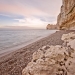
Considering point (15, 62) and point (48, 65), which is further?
point (15, 62)

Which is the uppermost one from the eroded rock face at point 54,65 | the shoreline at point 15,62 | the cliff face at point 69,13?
the cliff face at point 69,13

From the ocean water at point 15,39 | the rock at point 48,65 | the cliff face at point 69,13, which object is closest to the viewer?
the rock at point 48,65

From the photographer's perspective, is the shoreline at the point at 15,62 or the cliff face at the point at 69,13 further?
the cliff face at the point at 69,13

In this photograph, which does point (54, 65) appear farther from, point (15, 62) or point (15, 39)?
point (15, 39)

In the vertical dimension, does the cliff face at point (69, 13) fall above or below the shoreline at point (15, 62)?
above

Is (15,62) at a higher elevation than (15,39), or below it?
higher

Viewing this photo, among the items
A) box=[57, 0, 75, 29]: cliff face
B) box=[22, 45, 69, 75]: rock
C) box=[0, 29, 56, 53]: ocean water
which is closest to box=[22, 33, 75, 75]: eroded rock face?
box=[22, 45, 69, 75]: rock

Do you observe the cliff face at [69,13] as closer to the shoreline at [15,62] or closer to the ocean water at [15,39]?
the ocean water at [15,39]

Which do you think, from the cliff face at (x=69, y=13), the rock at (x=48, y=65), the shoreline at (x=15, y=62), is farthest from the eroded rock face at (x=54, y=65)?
the cliff face at (x=69, y=13)

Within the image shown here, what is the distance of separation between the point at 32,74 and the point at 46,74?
44 cm

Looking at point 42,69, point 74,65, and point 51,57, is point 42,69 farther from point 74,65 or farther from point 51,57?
point 74,65

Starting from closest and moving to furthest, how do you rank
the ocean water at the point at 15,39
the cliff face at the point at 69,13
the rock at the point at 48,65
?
the rock at the point at 48,65
the ocean water at the point at 15,39
the cliff face at the point at 69,13

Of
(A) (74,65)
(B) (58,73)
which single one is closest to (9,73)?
(B) (58,73)

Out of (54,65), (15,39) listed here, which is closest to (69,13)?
(15,39)
